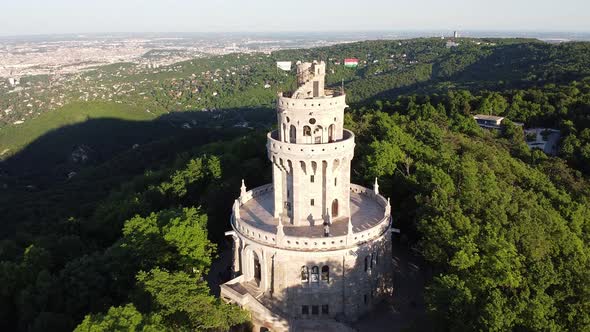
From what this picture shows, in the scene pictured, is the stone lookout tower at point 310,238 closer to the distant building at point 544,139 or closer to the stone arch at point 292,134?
the stone arch at point 292,134

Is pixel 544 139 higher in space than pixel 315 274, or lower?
lower

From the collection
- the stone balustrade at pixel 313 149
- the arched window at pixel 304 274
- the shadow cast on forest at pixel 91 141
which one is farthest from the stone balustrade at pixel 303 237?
the shadow cast on forest at pixel 91 141

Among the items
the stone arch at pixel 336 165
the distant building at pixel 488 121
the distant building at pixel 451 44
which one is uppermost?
the distant building at pixel 451 44

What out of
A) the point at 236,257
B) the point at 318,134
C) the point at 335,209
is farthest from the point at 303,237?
the point at 318,134

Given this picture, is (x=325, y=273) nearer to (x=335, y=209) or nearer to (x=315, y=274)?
(x=315, y=274)

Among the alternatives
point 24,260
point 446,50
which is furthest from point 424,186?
point 446,50

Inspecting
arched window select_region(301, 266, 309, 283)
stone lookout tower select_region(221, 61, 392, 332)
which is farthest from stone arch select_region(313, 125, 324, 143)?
arched window select_region(301, 266, 309, 283)

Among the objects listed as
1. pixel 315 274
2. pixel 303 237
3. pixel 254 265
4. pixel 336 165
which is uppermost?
pixel 336 165
